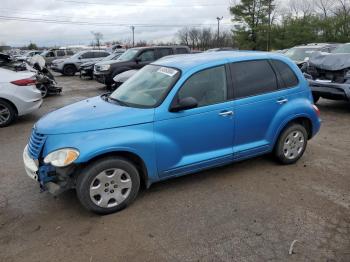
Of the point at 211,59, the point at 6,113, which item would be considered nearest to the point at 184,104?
the point at 211,59

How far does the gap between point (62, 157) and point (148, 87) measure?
150cm

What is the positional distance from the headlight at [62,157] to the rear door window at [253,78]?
7.10 ft

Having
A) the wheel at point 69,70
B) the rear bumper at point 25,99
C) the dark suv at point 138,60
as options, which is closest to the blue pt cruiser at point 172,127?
the rear bumper at point 25,99

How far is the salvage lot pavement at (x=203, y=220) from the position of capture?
10.5 feet

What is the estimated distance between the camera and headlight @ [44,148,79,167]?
356cm

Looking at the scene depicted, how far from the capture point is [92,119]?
3859mm

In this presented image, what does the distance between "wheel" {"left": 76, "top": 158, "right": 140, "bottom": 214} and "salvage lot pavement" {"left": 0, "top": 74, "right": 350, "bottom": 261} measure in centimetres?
14

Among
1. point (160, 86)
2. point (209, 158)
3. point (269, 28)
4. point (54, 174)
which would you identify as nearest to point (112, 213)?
point (54, 174)

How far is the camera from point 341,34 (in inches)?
1676

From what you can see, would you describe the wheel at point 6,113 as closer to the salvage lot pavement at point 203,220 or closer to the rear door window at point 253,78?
the salvage lot pavement at point 203,220

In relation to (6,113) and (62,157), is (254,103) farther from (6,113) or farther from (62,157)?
(6,113)

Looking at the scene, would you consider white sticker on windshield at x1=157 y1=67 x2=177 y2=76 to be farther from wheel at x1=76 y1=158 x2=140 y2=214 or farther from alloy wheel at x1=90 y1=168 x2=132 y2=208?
alloy wheel at x1=90 y1=168 x2=132 y2=208

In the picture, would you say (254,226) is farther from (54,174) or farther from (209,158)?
(54,174)

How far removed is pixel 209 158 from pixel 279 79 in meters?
1.57
